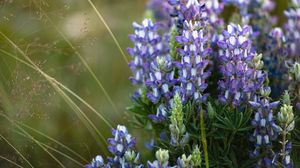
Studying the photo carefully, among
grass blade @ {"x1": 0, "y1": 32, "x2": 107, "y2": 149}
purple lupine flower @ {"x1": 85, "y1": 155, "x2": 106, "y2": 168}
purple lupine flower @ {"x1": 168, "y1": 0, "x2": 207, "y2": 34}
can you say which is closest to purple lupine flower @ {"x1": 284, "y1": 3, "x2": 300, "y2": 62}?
purple lupine flower @ {"x1": 168, "y1": 0, "x2": 207, "y2": 34}

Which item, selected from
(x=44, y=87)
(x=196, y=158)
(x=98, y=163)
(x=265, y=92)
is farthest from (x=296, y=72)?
(x=44, y=87)

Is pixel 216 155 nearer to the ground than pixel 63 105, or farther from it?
nearer to the ground

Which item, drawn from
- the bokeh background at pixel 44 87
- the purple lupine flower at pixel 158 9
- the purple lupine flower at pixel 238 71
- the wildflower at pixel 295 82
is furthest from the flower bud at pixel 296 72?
the purple lupine flower at pixel 158 9

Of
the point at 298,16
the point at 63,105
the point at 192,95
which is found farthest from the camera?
the point at 298,16

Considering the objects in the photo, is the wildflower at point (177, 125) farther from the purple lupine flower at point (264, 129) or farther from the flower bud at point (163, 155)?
the purple lupine flower at point (264, 129)

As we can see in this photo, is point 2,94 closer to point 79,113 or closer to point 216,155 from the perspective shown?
point 79,113

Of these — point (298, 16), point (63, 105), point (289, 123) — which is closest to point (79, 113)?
point (63, 105)

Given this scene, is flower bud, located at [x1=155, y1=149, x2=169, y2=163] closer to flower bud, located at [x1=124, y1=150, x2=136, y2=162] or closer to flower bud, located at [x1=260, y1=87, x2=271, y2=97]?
flower bud, located at [x1=124, y1=150, x2=136, y2=162]

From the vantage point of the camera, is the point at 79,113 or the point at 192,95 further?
the point at 79,113
